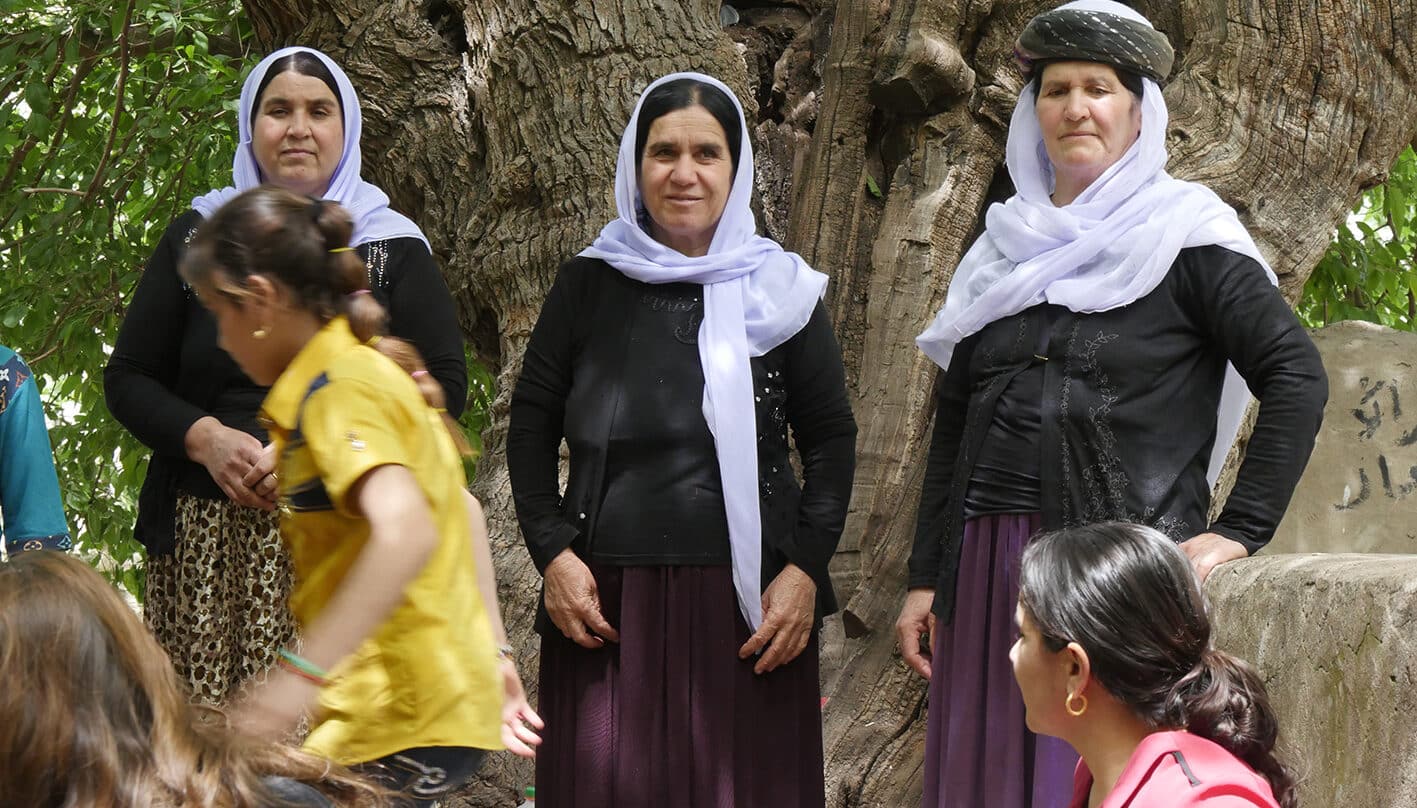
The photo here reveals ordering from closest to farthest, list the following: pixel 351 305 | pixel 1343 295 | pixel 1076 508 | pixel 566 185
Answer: pixel 351 305 → pixel 1076 508 → pixel 566 185 → pixel 1343 295

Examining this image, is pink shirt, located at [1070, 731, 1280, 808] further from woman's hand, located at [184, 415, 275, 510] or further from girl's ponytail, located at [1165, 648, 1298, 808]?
woman's hand, located at [184, 415, 275, 510]

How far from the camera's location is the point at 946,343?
3.54 metres

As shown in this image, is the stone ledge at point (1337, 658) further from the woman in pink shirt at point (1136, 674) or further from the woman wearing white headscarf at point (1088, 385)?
the woman in pink shirt at point (1136, 674)

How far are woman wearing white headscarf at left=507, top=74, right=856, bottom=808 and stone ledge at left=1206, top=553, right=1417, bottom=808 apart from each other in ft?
3.12

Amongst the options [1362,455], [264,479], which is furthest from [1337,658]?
[1362,455]

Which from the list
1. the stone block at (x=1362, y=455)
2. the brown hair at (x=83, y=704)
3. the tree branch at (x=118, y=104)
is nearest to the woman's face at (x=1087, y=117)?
the stone block at (x=1362, y=455)

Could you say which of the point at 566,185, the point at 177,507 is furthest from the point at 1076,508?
the point at 566,185

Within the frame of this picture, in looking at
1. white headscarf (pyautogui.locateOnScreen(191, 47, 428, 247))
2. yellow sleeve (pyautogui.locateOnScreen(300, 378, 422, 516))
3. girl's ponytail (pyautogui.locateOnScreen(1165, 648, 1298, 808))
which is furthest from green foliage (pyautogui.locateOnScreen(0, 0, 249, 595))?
girl's ponytail (pyautogui.locateOnScreen(1165, 648, 1298, 808))

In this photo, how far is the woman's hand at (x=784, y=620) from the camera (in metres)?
3.43

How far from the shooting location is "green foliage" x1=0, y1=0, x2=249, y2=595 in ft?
21.5

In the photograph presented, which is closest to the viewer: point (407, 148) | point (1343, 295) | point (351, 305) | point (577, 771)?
point (351, 305)

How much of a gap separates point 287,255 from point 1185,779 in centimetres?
146

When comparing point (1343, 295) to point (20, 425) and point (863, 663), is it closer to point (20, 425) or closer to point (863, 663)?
point (863, 663)

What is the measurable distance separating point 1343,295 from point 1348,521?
2.45 metres
